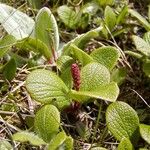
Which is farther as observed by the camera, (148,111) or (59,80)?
(148,111)

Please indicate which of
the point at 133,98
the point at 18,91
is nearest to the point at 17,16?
the point at 18,91

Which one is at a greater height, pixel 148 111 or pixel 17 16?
pixel 17 16

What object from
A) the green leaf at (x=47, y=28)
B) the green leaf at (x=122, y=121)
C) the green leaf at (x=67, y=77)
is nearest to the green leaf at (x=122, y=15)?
the green leaf at (x=47, y=28)

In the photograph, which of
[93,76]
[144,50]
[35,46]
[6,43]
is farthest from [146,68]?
[6,43]

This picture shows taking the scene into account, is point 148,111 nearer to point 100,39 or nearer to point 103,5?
point 100,39

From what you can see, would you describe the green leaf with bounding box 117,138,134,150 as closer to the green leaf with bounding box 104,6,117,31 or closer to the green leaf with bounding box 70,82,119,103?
the green leaf with bounding box 70,82,119,103

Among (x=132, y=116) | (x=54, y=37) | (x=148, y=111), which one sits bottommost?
(x=148, y=111)
